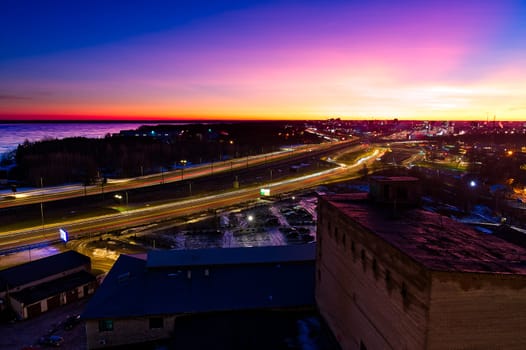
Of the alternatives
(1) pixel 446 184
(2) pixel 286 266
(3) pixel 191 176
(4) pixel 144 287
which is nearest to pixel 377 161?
(1) pixel 446 184

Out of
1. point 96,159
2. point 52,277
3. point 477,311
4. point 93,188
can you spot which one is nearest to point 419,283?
point 477,311

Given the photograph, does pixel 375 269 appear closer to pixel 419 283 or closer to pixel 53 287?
pixel 419 283

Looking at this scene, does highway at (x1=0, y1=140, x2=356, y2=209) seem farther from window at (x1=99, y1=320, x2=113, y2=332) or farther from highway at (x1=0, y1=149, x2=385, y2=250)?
window at (x1=99, y1=320, x2=113, y2=332)

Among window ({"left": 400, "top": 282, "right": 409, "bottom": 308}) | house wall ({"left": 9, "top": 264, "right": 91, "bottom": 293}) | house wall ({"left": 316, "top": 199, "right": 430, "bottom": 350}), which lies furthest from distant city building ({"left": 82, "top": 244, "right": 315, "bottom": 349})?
window ({"left": 400, "top": 282, "right": 409, "bottom": 308})

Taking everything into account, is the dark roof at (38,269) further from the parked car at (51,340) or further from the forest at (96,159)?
the forest at (96,159)

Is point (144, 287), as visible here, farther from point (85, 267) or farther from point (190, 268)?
point (85, 267)
